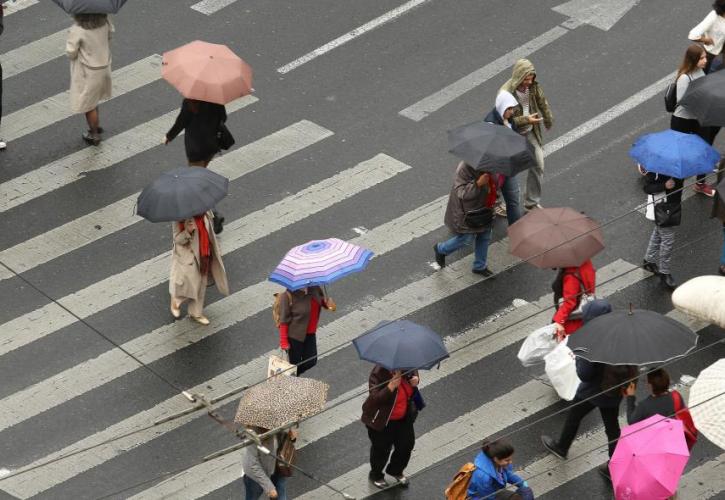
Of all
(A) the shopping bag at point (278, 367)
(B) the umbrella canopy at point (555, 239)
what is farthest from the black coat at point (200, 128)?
(A) the shopping bag at point (278, 367)

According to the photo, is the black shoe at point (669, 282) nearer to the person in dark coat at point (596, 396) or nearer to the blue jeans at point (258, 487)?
the person in dark coat at point (596, 396)

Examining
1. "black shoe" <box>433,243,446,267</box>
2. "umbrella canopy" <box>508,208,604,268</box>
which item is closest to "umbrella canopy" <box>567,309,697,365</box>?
"umbrella canopy" <box>508,208,604,268</box>

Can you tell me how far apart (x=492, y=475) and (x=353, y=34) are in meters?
8.37

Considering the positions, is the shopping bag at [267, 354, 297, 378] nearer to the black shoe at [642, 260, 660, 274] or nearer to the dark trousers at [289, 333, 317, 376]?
the dark trousers at [289, 333, 317, 376]

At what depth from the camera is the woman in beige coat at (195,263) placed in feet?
51.5

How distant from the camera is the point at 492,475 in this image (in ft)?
42.2

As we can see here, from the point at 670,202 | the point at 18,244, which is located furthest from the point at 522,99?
the point at 18,244

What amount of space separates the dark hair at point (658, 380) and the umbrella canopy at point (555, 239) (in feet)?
5.50

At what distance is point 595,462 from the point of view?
1470 cm

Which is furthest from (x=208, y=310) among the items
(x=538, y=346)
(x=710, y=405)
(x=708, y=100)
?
(x=710, y=405)

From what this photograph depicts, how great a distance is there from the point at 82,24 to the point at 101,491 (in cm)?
547

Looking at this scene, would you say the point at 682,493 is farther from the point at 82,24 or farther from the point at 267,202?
the point at 82,24

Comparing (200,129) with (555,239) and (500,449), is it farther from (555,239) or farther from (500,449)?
(500,449)

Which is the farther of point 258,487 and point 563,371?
point 563,371
